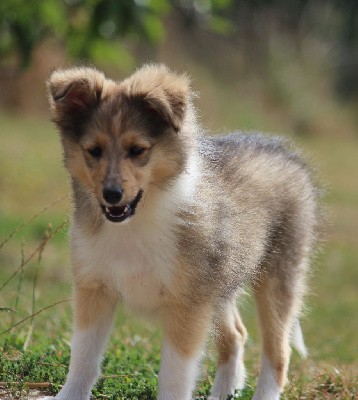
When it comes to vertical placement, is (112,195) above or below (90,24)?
below

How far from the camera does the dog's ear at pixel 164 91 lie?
504 cm

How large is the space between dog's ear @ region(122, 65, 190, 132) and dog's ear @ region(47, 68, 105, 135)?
190 mm

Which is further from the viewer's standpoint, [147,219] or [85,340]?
[85,340]

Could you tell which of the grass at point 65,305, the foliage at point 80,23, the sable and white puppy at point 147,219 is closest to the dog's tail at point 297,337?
the grass at point 65,305

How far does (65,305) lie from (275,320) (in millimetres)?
3203

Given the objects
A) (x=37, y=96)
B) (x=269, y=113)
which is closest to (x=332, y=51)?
(x=269, y=113)

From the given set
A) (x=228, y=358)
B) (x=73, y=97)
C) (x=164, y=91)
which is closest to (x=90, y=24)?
(x=228, y=358)

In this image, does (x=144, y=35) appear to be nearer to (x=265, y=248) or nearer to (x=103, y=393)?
(x=265, y=248)

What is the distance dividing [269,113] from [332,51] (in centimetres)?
569

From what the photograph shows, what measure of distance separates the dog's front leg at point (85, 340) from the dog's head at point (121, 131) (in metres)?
0.67

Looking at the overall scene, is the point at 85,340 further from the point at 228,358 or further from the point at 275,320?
the point at 275,320

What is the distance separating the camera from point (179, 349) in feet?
17.1

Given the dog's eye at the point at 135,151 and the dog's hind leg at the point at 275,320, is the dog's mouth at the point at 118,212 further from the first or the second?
the dog's hind leg at the point at 275,320

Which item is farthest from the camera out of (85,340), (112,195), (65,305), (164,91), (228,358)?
(65,305)
